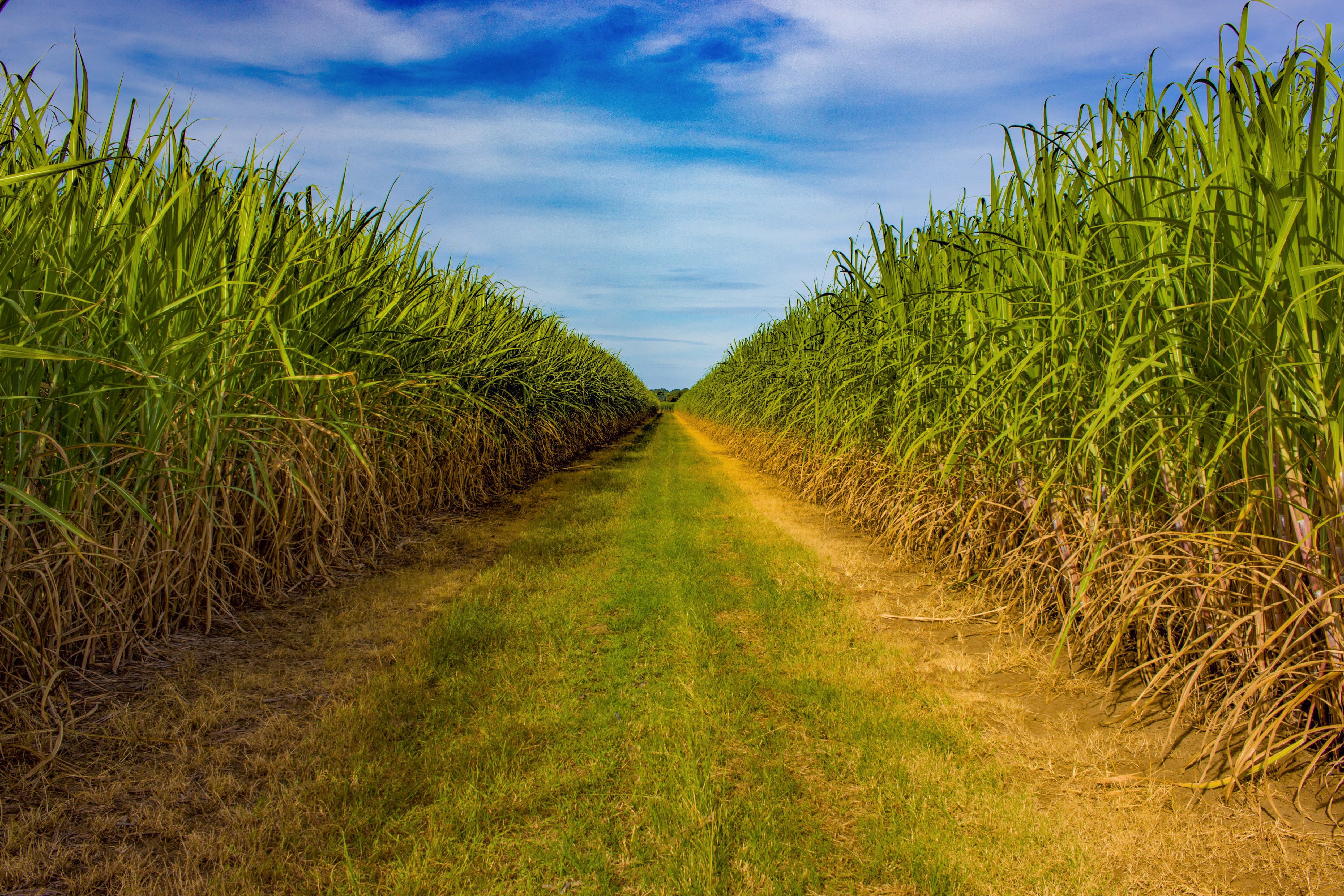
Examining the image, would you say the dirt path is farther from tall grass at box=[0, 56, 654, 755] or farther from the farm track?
tall grass at box=[0, 56, 654, 755]

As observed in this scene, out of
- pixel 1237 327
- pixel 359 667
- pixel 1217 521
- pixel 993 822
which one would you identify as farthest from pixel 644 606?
pixel 1237 327

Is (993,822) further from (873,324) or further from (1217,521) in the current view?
(873,324)

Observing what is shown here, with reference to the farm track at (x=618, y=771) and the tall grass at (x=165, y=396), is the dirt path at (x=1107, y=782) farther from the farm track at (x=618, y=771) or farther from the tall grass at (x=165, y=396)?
the tall grass at (x=165, y=396)

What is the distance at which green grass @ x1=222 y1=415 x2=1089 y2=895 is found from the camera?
1.63 metres

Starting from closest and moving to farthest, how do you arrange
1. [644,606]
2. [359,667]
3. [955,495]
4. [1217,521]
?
[1217,521] → [359,667] → [644,606] → [955,495]

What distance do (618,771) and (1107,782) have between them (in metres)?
1.41

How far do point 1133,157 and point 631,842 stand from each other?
9.46 ft

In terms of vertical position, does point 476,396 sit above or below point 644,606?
above

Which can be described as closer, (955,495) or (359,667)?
(359,667)

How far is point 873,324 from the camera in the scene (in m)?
4.88

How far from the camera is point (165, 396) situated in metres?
2.62

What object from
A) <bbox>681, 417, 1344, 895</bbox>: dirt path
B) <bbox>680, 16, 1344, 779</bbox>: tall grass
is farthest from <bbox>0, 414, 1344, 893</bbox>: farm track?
<bbox>680, 16, 1344, 779</bbox>: tall grass

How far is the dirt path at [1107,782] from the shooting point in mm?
1594

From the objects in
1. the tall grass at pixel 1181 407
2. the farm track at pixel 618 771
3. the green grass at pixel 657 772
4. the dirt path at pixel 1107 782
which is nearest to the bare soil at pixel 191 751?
the farm track at pixel 618 771
